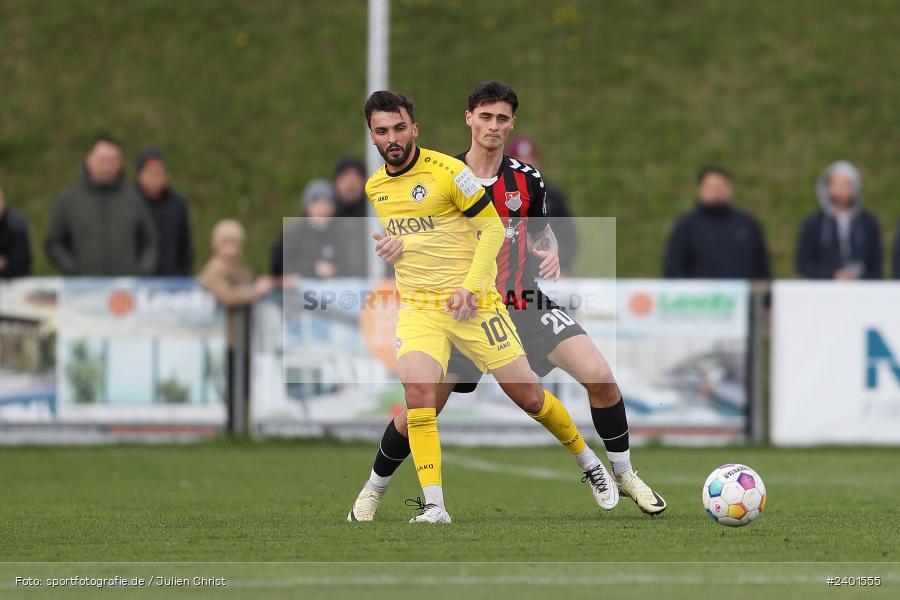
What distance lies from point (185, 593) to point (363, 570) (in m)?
0.88

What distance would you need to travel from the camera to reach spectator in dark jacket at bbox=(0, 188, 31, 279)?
15.5 m

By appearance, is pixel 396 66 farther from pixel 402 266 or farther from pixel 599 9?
pixel 402 266

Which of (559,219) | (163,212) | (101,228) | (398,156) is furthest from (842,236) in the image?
(398,156)

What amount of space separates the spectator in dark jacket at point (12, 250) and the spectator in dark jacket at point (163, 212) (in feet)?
4.13

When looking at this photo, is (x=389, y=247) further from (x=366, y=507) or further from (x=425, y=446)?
(x=366, y=507)

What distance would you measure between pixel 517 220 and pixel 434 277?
63 cm

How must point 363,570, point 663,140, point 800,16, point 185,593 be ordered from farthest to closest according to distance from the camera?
1. point 800,16
2. point 663,140
3. point 363,570
4. point 185,593

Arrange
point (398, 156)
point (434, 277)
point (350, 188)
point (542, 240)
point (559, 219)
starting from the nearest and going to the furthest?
point (398, 156) → point (434, 277) → point (542, 240) → point (559, 219) → point (350, 188)

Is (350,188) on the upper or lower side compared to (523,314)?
upper

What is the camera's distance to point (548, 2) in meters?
28.6

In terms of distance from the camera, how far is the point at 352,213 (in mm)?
15844

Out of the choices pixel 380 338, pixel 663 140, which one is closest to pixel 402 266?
pixel 380 338

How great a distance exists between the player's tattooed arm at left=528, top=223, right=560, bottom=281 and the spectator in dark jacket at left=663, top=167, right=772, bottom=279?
672cm

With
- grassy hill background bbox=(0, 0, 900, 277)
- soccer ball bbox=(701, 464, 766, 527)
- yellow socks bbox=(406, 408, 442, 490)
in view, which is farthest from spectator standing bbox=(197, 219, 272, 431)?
grassy hill background bbox=(0, 0, 900, 277)
